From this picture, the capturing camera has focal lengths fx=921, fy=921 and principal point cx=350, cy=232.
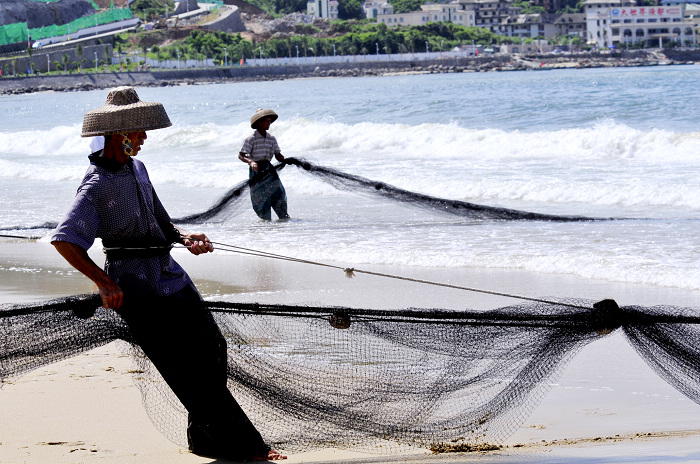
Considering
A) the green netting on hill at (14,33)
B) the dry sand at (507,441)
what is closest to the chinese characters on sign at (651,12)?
the green netting on hill at (14,33)

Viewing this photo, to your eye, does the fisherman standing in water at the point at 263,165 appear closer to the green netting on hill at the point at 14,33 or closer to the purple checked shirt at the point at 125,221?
the purple checked shirt at the point at 125,221

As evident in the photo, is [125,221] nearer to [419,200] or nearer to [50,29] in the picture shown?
[419,200]

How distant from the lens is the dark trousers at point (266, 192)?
950 cm

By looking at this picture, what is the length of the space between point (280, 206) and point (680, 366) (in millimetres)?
6993

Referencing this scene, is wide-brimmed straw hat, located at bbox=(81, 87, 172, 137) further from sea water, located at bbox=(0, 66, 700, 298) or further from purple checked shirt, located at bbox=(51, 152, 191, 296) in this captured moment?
sea water, located at bbox=(0, 66, 700, 298)

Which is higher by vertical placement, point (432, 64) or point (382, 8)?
point (382, 8)

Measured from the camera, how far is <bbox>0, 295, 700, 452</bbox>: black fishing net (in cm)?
322

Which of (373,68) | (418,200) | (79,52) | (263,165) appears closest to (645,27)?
(373,68)

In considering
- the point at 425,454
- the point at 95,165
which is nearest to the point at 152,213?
the point at 95,165

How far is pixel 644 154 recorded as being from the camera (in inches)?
628

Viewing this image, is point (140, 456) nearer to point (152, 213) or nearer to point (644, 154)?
point (152, 213)

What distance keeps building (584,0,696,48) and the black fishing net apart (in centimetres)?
17369

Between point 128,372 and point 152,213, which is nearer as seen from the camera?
point 152,213

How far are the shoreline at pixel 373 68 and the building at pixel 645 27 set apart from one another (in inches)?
736
